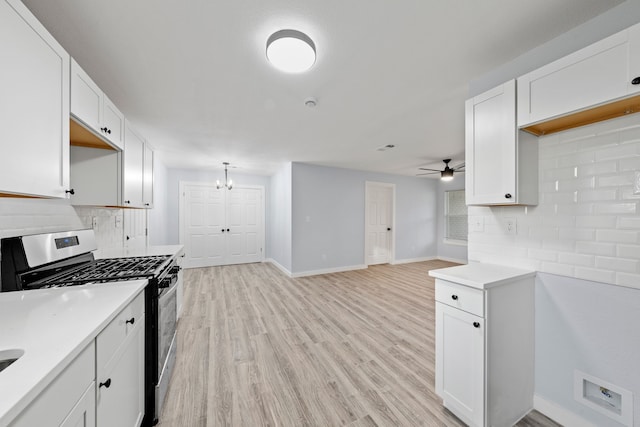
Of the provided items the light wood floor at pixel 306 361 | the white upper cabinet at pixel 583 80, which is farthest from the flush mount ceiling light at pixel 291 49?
the light wood floor at pixel 306 361

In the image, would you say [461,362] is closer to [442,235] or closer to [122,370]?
[122,370]

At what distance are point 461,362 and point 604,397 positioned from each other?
0.78m

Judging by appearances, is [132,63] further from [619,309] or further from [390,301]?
[390,301]

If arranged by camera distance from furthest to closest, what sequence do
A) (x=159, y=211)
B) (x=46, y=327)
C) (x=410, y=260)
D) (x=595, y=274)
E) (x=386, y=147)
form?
(x=410, y=260) < (x=159, y=211) < (x=386, y=147) < (x=595, y=274) < (x=46, y=327)

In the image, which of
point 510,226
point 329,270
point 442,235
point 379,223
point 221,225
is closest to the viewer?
point 510,226

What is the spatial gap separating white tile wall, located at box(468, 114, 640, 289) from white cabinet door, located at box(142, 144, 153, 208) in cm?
361

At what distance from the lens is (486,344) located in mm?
1388

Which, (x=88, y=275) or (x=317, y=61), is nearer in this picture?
(x=88, y=275)

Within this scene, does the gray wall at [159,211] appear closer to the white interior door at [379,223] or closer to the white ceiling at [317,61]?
the white ceiling at [317,61]

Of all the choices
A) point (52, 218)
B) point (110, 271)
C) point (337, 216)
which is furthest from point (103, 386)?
point (337, 216)

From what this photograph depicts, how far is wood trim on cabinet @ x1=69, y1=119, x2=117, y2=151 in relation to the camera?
157 centimetres

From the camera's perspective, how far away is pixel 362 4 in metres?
1.26

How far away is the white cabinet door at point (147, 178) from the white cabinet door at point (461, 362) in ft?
10.5

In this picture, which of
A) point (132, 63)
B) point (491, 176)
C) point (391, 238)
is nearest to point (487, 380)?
point (491, 176)
